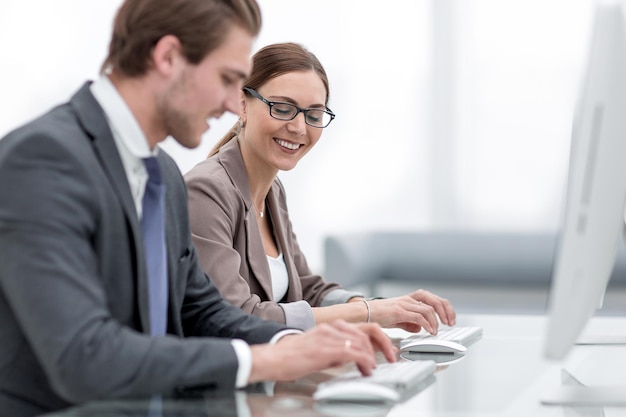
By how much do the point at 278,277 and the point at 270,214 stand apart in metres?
0.24

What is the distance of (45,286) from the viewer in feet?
4.25

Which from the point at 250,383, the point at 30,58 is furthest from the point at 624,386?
the point at 30,58

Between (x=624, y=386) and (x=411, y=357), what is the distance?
432 millimetres

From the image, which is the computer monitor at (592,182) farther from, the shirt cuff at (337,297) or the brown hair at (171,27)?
the shirt cuff at (337,297)

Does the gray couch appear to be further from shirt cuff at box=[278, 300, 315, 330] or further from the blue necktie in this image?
the blue necktie

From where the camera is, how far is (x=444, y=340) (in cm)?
192

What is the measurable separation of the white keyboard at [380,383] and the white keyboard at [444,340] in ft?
0.59

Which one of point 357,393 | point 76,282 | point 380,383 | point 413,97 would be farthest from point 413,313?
point 413,97

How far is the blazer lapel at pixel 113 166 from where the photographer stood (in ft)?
4.96

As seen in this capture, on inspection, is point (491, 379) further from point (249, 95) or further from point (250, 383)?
point (249, 95)

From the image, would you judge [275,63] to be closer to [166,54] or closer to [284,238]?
[284,238]

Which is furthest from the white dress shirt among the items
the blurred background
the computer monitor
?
the blurred background

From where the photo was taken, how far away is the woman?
2.22 metres

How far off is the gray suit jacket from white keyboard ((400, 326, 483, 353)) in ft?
1.92
